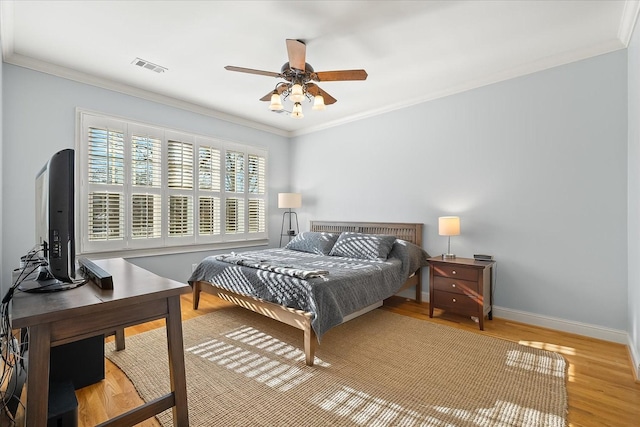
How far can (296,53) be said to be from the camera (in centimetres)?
243

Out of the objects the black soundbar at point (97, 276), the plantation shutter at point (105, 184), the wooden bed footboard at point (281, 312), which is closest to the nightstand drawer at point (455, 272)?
the wooden bed footboard at point (281, 312)

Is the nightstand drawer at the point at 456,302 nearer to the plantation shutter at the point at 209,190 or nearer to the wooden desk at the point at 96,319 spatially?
the wooden desk at the point at 96,319

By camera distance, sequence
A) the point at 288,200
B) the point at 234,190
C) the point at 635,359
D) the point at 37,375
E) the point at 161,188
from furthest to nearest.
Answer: the point at 288,200, the point at 234,190, the point at 161,188, the point at 635,359, the point at 37,375

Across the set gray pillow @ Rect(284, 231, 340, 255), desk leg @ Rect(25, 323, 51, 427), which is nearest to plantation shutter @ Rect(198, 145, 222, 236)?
gray pillow @ Rect(284, 231, 340, 255)

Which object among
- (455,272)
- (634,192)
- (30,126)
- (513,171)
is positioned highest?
(30,126)

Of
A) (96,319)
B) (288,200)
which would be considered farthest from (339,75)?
(288,200)

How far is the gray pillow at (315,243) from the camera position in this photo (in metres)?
4.26

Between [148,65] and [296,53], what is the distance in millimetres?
1820

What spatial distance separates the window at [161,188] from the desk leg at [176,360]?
2752mm

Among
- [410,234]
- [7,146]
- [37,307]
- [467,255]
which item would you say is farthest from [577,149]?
[7,146]

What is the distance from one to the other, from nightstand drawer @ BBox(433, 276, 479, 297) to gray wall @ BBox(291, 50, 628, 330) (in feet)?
1.81

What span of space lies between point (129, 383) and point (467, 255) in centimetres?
355

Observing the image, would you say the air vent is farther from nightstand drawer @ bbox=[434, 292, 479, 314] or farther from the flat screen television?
nightstand drawer @ bbox=[434, 292, 479, 314]

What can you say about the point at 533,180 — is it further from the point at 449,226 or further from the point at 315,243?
the point at 315,243
